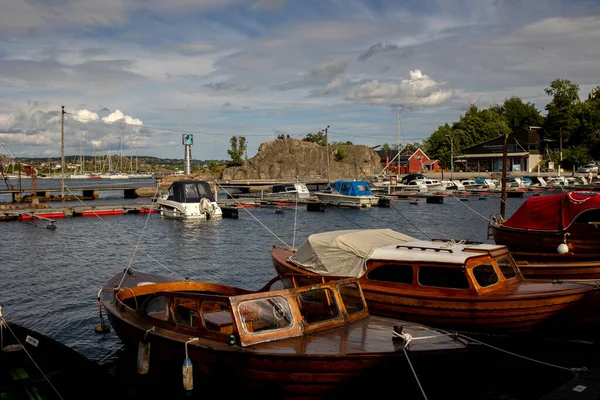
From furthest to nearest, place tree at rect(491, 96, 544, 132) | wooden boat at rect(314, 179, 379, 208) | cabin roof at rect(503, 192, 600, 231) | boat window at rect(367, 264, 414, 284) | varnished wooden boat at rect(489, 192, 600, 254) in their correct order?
1. tree at rect(491, 96, 544, 132)
2. wooden boat at rect(314, 179, 379, 208)
3. cabin roof at rect(503, 192, 600, 231)
4. varnished wooden boat at rect(489, 192, 600, 254)
5. boat window at rect(367, 264, 414, 284)

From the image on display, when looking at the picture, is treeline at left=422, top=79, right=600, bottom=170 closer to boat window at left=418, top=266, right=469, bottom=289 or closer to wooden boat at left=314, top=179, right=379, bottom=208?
wooden boat at left=314, top=179, right=379, bottom=208

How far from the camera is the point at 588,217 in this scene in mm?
22438

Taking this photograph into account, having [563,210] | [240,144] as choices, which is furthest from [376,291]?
[240,144]

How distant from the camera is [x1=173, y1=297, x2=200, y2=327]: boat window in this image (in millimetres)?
12859

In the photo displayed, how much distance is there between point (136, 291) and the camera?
15.9 meters

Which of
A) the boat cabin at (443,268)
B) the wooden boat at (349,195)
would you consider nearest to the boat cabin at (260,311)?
the boat cabin at (443,268)

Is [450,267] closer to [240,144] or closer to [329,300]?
[329,300]

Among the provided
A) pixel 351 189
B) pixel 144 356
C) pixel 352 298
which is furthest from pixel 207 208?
pixel 352 298

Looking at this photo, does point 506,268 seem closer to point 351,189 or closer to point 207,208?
point 207,208

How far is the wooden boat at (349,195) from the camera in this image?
65.4m

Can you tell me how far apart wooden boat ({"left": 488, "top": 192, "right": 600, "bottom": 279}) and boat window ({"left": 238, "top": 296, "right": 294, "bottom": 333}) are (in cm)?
1055

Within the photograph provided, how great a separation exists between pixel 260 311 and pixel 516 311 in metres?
6.75

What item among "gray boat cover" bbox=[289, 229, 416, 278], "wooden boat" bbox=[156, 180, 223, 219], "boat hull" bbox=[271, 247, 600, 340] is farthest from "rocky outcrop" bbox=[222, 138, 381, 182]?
"boat hull" bbox=[271, 247, 600, 340]

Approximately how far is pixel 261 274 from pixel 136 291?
13.2 meters
